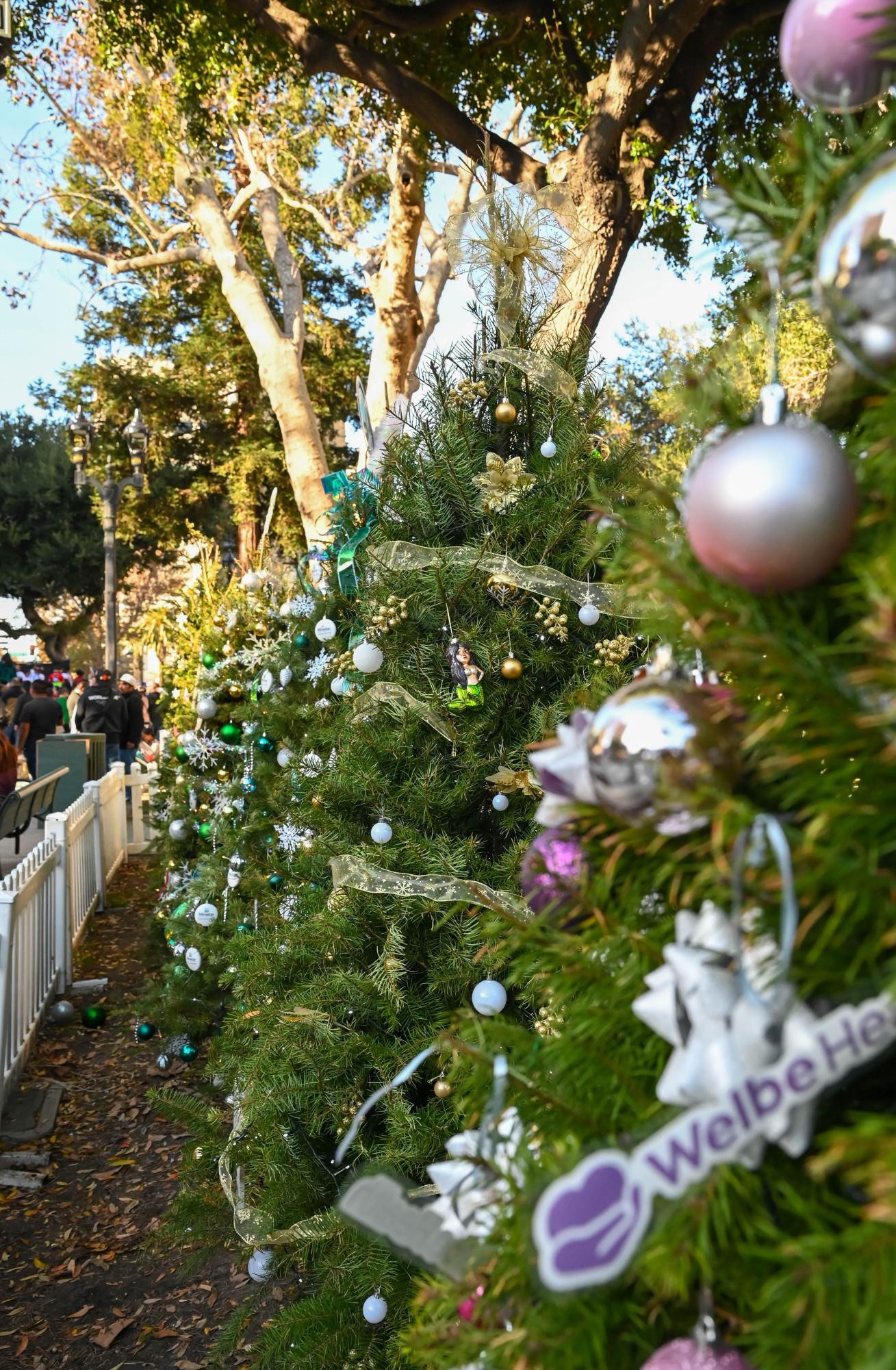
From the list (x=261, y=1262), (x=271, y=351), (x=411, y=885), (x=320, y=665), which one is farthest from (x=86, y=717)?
(x=411, y=885)

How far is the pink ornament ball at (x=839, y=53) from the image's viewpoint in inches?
28.9

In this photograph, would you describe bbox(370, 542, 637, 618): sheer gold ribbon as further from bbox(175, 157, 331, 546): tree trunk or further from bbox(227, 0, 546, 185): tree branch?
bbox(175, 157, 331, 546): tree trunk

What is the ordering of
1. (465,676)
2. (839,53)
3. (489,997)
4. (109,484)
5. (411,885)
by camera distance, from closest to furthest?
(839,53) < (489,997) < (411,885) < (465,676) < (109,484)

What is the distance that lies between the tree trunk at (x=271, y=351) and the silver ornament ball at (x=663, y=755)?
8.95m

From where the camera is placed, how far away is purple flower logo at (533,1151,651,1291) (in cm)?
59

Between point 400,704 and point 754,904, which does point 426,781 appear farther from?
point 754,904

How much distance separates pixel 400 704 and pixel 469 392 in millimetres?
828

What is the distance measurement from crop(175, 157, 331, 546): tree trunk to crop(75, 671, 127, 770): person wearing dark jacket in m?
5.08

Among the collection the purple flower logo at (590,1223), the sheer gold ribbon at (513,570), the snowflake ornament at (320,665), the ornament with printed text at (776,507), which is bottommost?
the purple flower logo at (590,1223)

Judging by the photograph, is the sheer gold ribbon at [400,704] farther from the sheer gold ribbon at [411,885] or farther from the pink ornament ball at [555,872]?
the pink ornament ball at [555,872]

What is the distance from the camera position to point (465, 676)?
7.38 ft

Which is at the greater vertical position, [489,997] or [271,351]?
[271,351]

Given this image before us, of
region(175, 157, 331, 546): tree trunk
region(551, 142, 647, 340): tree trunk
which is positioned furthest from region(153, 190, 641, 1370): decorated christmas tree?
region(175, 157, 331, 546): tree trunk

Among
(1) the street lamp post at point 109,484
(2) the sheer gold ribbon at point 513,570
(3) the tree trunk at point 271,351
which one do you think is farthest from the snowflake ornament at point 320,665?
(1) the street lamp post at point 109,484
